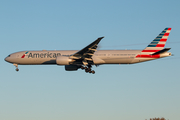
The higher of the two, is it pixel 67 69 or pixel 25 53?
pixel 25 53

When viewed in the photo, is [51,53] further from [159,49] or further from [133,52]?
[159,49]

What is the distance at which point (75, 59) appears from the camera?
154ft

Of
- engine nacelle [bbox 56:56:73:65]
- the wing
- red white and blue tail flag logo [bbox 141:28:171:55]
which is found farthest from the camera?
red white and blue tail flag logo [bbox 141:28:171:55]

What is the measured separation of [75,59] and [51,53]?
19.0 feet

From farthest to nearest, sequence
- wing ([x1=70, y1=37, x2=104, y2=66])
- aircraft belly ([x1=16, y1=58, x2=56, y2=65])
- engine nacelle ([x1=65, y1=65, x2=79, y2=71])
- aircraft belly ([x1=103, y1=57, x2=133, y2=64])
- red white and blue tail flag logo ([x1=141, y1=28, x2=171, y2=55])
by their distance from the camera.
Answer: engine nacelle ([x1=65, y1=65, x2=79, y2=71])
aircraft belly ([x1=16, y1=58, x2=56, y2=65])
red white and blue tail flag logo ([x1=141, y1=28, x2=171, y2=55])
aircraft belly ([x1=103, y1=57, x2=133, y2=64])
wing ([x1=70, y1=37, x2=104, y2=66])

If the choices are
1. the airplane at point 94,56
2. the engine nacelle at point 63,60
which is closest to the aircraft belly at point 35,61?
the airplane at point 94,56

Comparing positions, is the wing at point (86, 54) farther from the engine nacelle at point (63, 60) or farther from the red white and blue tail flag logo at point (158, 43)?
the red white and blue tail flag logo at point (158, 43)

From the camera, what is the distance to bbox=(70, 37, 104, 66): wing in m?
45.0

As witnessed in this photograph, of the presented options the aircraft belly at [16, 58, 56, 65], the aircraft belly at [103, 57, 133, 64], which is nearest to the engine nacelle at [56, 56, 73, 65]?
the aircraft belly at [16, 58, 56, 65]

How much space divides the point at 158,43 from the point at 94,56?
10407mm

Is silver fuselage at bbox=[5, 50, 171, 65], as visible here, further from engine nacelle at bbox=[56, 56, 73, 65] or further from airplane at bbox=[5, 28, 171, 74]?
engine nacelle at bbox=[56, 56, 73, 65]

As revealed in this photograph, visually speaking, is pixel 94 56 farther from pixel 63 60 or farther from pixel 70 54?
pixel 63 60

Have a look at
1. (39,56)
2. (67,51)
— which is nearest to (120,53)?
(67,51)

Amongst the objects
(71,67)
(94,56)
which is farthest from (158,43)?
(71,67)
